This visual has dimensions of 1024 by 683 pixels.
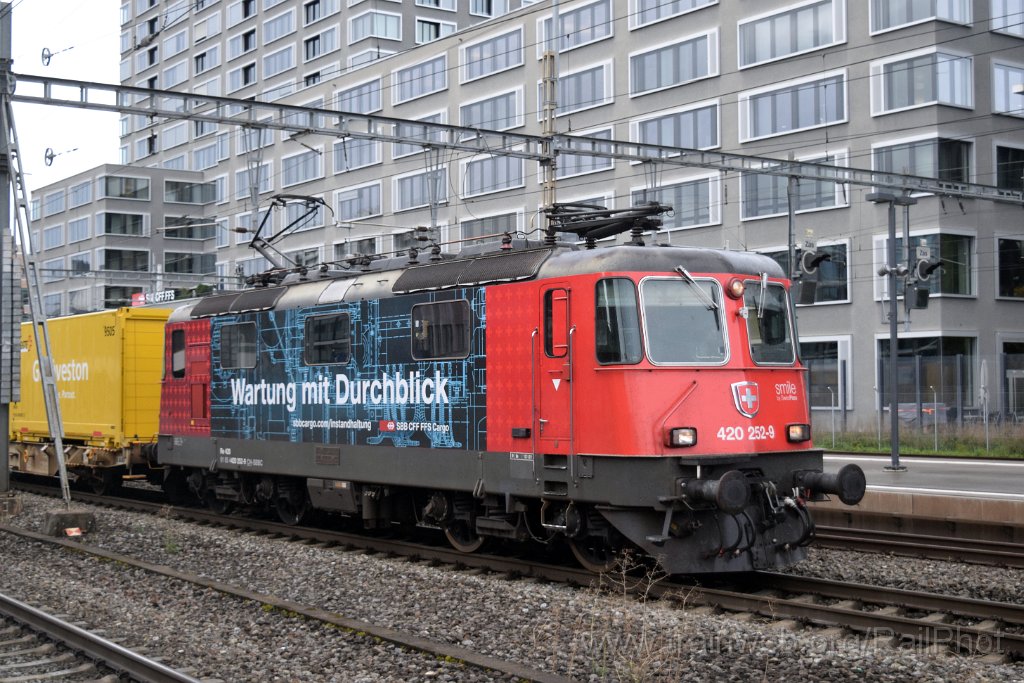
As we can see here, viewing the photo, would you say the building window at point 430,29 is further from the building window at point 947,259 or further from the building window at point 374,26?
the building window at point 947,259

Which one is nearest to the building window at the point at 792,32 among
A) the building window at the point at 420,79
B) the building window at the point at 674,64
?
the building window at the point at 674,64

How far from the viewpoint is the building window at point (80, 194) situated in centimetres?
8000

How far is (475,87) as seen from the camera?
5225 centimetres

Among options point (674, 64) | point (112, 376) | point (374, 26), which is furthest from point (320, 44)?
point (112, 376)

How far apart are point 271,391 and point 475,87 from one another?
126 ft

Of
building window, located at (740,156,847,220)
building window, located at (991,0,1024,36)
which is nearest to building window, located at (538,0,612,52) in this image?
building window, located at (740,156,847,220)

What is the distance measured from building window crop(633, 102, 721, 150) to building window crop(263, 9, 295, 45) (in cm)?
3216

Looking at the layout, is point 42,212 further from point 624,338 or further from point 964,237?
point 624,338

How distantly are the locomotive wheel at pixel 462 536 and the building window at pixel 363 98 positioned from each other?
4733cm

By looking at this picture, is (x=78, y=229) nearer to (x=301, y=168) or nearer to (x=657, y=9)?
(x=301, y=168)

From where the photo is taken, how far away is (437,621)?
9734 mm

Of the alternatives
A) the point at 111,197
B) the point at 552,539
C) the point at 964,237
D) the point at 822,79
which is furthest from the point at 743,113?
the point at 111,197

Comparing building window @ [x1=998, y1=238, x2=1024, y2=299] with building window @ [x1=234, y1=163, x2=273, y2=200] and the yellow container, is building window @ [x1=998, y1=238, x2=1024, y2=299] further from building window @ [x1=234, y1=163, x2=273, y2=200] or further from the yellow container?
building window @ [x1=234, y1=163, x2=273, y2=200]

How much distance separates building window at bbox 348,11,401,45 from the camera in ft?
206
